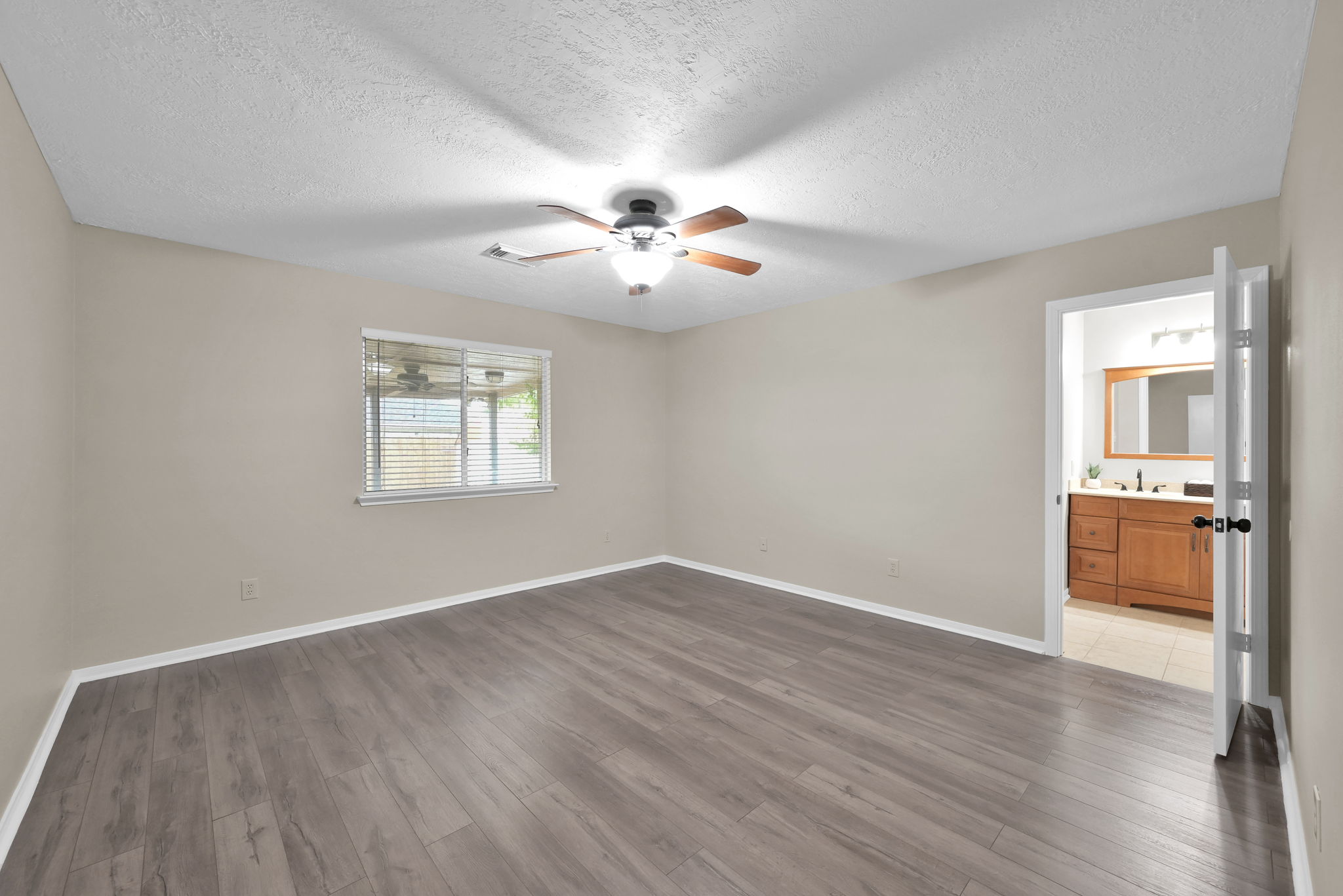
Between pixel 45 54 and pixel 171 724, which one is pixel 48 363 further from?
pixel 171 724

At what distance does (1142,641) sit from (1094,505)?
4.10 ft

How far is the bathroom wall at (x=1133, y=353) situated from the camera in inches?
180

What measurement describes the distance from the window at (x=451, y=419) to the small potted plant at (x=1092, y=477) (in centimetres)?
478

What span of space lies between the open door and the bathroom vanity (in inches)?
64.7

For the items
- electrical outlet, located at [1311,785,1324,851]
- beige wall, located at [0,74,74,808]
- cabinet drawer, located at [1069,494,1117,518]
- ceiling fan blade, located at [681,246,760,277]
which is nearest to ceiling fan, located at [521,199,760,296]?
ceiling fan blade, located at [681,246,760,277]

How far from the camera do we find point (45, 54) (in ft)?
5.52

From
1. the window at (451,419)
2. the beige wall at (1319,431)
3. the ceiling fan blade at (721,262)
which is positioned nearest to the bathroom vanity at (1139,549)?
the beige wall at (1319,431)

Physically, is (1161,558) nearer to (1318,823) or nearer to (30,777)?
(1318,823)

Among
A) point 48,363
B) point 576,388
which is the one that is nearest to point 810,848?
point 48,363

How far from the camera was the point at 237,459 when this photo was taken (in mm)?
3453

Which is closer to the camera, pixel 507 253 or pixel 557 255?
pixel 557 255

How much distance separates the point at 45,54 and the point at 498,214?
1.53 metres

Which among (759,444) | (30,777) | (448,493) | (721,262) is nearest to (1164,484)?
(759,444)

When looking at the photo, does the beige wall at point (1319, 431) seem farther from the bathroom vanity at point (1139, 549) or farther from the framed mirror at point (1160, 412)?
the framed mirror at point (1160, 412)
